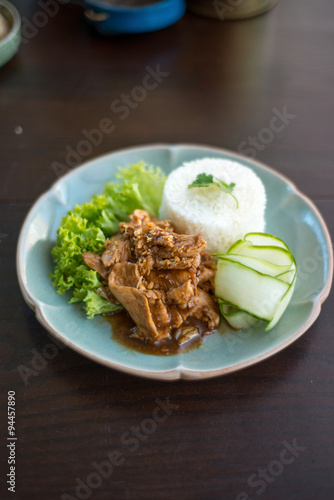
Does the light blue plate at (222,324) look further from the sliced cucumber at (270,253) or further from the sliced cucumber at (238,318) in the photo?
the sliced cucumber at (270,253)

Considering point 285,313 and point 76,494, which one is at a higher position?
point 285,313

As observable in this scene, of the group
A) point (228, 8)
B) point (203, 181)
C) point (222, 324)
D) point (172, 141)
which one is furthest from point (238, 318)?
point (228, 8)

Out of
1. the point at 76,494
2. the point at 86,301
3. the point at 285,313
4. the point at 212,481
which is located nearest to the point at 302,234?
the point at 285,313

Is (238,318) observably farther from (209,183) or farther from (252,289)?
(209,183)

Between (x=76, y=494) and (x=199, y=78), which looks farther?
(x=199, y=78)

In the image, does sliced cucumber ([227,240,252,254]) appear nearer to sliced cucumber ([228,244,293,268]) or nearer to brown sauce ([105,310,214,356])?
sliced cucumber ([228,244,293,268])

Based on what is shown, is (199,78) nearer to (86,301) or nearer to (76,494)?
(86,301)

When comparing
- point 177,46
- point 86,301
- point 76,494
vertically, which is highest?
point 177,46
